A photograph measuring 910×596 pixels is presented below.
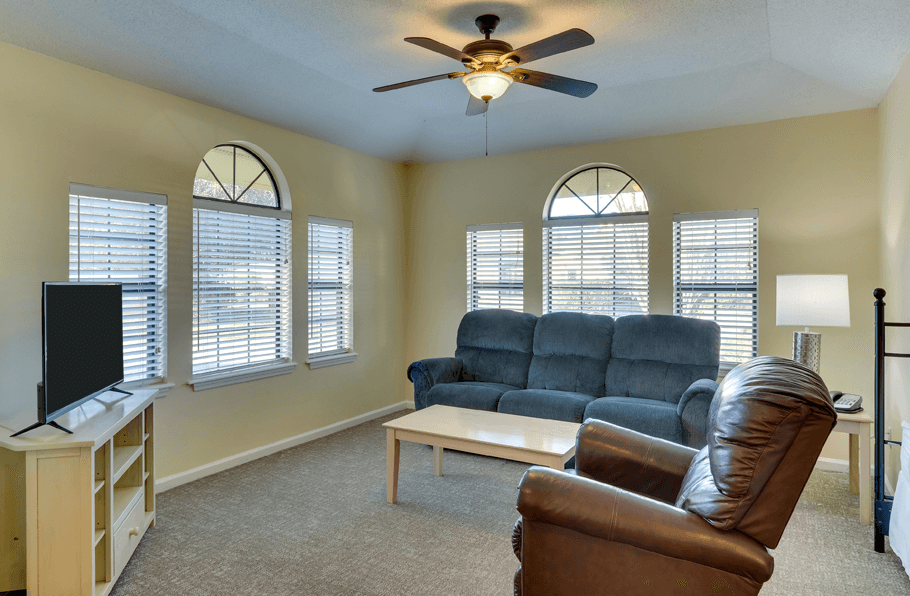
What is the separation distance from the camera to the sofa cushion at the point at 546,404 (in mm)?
3932

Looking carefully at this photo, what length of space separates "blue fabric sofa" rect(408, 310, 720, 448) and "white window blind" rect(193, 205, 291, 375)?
4.05 ft

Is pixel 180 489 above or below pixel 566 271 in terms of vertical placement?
below

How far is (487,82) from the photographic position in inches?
108

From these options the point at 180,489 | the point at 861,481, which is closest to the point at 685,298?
the point at 861,481

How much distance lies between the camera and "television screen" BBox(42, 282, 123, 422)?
7.48 feet

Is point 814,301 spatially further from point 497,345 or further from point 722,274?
point 497,345

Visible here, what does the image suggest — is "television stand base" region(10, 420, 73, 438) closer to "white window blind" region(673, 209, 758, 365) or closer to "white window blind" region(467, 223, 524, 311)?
"white window blind" region(467, 223, 524, 311)

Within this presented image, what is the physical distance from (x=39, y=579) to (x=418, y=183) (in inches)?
179

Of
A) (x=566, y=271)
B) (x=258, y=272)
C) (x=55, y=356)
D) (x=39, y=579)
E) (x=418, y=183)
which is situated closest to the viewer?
(x=39, y=579)

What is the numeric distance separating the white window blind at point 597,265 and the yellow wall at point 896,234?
5.43 feet

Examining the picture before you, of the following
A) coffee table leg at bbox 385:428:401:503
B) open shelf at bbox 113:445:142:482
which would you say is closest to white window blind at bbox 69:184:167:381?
open shelf at bbox 113:445:142:482

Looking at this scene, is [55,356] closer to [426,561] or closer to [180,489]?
[180,489]

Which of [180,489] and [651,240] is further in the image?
[651,240]

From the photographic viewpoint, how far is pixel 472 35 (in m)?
3.25
